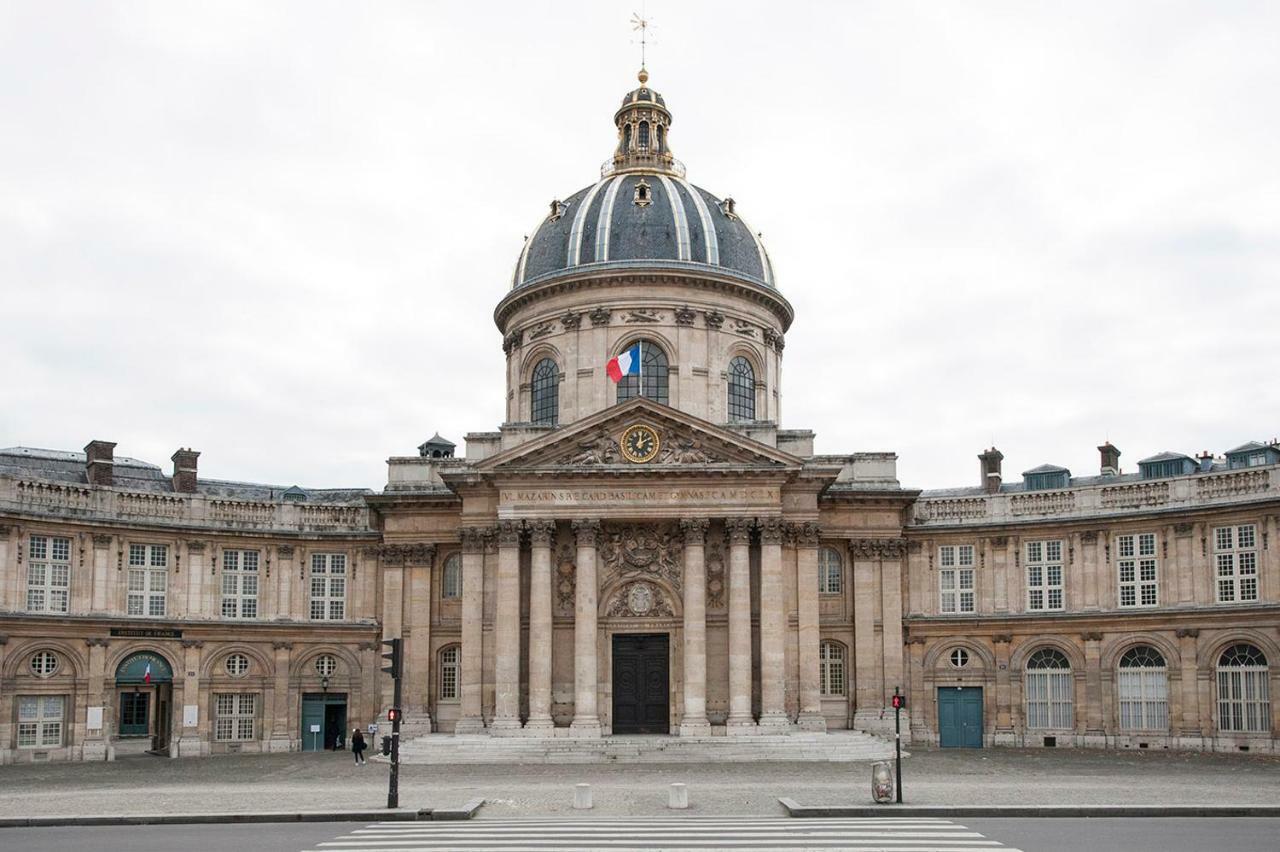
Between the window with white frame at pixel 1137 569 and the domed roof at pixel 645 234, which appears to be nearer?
the window with white frame at pixel 1137 569

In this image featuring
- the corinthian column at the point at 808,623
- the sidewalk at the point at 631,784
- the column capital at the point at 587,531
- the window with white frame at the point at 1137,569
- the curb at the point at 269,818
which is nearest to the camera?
the curb at the point at 269,818

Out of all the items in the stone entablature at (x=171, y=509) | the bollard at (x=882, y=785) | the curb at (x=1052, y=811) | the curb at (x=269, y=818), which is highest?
the stone entablature at (x=171, y=509)

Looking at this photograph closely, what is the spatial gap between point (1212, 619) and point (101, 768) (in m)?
40.0

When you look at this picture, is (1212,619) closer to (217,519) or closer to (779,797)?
(779,797)

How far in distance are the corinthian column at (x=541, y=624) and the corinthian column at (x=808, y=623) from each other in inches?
372

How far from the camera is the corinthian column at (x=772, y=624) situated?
53094mm

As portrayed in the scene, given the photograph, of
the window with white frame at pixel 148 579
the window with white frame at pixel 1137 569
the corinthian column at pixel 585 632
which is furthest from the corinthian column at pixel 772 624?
the window with white frame at pixel 148 579

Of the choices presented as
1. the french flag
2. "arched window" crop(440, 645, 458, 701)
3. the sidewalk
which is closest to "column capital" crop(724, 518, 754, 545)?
the french flag

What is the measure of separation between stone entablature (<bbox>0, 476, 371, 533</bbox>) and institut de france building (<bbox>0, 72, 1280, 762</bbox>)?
0.13 m

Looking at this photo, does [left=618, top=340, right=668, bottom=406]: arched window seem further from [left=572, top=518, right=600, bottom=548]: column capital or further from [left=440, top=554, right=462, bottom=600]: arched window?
[left=440, top=554, right=462, bottom=600]: arched window

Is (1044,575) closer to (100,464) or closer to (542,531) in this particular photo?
(542,531)

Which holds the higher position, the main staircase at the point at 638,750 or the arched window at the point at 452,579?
the arched window at the point at 452,579

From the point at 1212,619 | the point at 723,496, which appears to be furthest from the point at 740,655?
the point at 1212,619

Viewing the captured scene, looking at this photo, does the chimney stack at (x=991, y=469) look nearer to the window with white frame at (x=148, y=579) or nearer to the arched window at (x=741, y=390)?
the arched window at (x=741, y=390)
